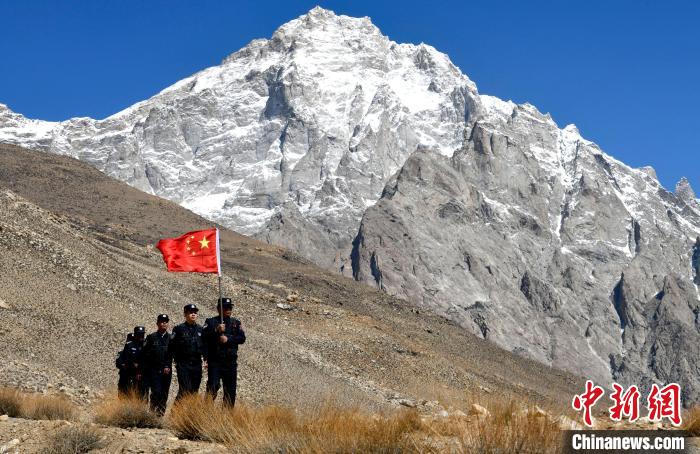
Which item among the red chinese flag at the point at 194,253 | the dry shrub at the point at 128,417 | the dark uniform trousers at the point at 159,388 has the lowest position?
the dry shrub at the point at 128,417

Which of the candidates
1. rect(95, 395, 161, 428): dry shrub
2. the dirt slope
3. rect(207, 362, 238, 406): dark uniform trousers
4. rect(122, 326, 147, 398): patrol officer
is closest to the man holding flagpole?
rect(207, 362, 238, 406): dark uniform trousers

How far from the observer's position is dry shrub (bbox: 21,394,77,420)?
15.4m

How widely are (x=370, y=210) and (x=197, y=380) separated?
177485 mm

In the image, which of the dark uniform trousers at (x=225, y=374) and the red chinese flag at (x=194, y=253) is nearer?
the dark uniform trousers at (x=225, y=374)

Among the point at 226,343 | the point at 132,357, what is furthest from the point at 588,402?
the point at 132,357

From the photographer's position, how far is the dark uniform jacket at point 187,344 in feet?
51.9

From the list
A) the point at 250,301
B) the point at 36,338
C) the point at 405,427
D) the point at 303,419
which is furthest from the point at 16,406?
the point at 250,301

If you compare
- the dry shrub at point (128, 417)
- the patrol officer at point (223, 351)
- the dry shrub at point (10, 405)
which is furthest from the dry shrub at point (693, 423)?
the dry shrub at point (10, 405)

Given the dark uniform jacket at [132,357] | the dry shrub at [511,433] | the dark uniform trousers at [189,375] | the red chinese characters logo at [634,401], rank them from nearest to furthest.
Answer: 1. the dry shrub at [511,433]
2. the red chinese characters logo at [634,401]
3. the dark uniform trousers at [189,375]
4. the dark uniform jacket at [132,357]

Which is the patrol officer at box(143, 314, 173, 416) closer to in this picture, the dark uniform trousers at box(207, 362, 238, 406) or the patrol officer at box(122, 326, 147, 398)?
the patrol officer at box(122, 326, 147, 398)

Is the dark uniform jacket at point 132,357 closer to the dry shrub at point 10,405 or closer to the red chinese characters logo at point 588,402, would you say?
the dry shrub at point 10,405

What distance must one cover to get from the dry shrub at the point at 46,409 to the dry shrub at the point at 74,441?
360cm

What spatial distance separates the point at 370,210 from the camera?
193 metres

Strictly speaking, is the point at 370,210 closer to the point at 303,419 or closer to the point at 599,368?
the point at 599,368
